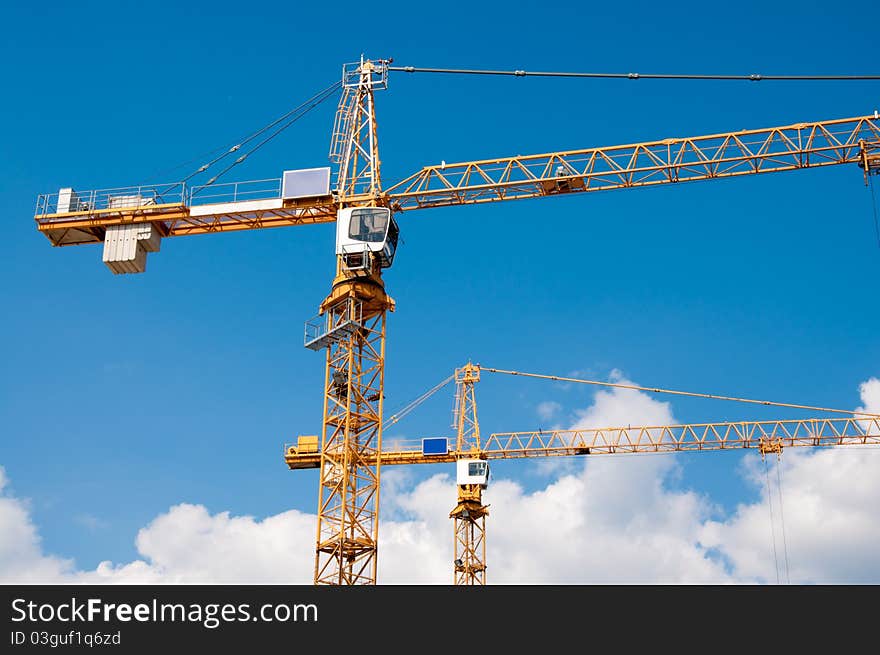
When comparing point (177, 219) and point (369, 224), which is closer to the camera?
point (369, 224)

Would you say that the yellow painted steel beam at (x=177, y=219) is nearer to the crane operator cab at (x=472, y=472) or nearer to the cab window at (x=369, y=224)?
the cab window at (x=369, y=224)

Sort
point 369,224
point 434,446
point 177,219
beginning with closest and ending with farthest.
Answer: point 369,224 → point 177,219 → point 434,446

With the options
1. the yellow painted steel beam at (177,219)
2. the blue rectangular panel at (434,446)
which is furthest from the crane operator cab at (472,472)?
the yellow painted steel beam at (177,219)

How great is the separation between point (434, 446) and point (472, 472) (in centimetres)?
379

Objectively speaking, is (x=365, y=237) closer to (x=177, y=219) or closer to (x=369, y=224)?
(x=369, y=224)

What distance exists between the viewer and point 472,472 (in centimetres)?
8988

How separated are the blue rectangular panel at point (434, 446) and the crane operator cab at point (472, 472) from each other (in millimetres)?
2475

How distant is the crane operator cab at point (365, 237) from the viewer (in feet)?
177

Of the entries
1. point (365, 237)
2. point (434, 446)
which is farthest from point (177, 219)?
point (434, 446)

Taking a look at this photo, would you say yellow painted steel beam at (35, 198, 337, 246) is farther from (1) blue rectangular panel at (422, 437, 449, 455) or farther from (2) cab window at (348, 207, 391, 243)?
(1) blue rectangular panel at (422, 437, 449, 455)

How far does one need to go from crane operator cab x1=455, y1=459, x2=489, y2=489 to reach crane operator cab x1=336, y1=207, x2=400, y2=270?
124ft

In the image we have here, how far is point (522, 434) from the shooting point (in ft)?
299

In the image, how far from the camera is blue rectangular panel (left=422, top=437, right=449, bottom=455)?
290 feet
